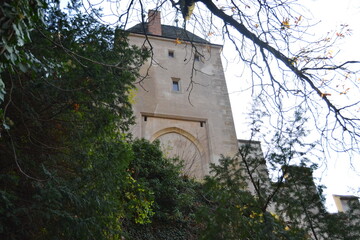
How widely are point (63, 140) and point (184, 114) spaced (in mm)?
9662

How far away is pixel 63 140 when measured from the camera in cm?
539

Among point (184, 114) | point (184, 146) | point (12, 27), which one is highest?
point (184, 114)

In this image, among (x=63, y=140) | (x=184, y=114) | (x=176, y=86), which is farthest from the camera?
(x=176, y=86)

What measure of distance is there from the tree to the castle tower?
7.09 m

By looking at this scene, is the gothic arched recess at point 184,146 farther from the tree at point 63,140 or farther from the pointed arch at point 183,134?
the tree at point 63,140

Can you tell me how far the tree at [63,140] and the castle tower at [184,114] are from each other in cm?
709

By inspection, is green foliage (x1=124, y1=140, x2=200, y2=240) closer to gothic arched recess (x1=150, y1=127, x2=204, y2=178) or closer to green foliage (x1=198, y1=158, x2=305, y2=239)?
gothic arched recess (x1=150, y1=127, x2=204, y2=178)

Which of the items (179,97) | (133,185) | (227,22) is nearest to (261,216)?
(227,22)

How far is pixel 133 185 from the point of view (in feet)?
24.9

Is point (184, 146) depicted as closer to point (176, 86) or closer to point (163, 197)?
point (176, 86)

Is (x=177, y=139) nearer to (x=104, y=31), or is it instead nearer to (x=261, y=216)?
(x=104, y=31)

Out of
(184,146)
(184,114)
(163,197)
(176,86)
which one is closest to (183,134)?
(184,146)

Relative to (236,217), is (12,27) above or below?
above

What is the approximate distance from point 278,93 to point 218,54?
44.5 ft
